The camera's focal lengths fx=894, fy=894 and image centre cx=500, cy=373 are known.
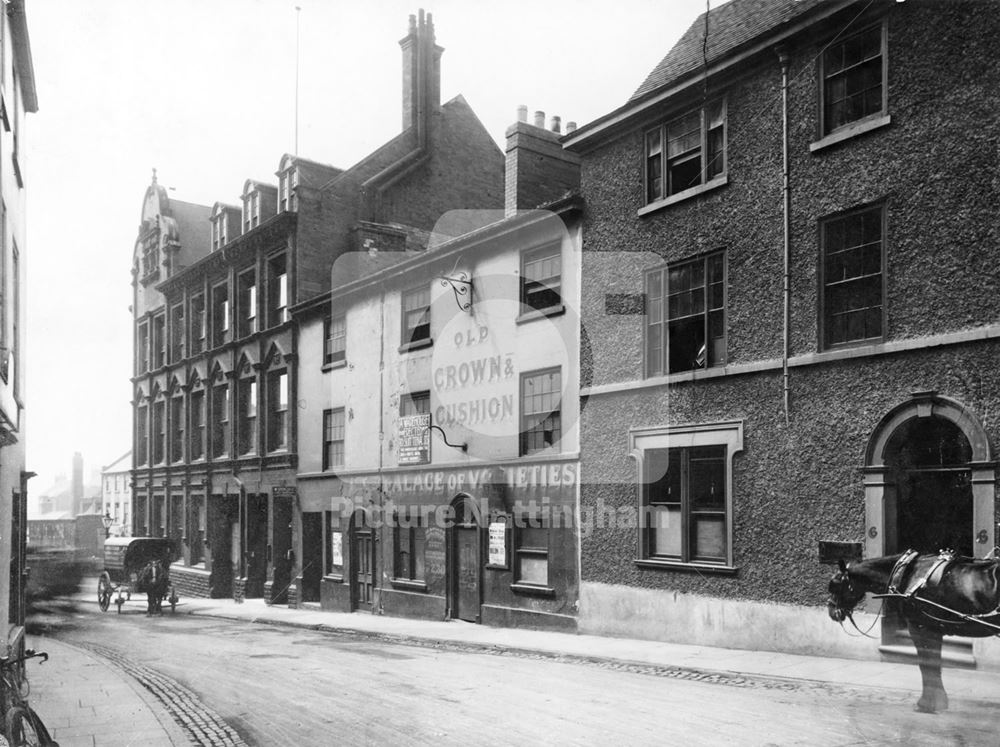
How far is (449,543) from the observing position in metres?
20.7

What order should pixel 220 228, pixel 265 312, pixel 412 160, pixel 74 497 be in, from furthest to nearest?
1. pixel 74 497
2. pixel 220 228
3. pixel 265 312
4. pixel 412 160

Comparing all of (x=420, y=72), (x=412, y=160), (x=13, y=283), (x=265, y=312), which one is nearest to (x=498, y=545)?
(x=13, y=283)

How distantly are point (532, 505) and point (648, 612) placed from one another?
3626mm

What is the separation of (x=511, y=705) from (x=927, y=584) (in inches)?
179

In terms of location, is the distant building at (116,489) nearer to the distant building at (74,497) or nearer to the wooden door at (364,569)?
the distant building at (74,497)

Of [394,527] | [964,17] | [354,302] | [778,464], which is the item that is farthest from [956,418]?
[354,302]

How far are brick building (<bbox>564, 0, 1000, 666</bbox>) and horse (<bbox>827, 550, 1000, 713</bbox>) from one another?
2678mm

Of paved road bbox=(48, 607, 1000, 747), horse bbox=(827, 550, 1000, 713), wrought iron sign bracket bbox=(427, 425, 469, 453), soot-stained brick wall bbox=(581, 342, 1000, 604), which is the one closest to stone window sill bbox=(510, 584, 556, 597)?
soot-stained brick wall bbox=(581, 342, 1000, 604)

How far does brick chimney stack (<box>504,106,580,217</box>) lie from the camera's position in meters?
20.4

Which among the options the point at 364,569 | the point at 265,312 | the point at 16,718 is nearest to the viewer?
the point at 16,718

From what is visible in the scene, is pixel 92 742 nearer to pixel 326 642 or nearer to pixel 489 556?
pixel 326 642

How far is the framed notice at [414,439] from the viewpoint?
2166 cm

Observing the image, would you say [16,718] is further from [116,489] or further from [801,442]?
[116,489]

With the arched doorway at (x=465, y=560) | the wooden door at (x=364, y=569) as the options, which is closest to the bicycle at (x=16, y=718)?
the arched doorway at (x=465, y=560)
